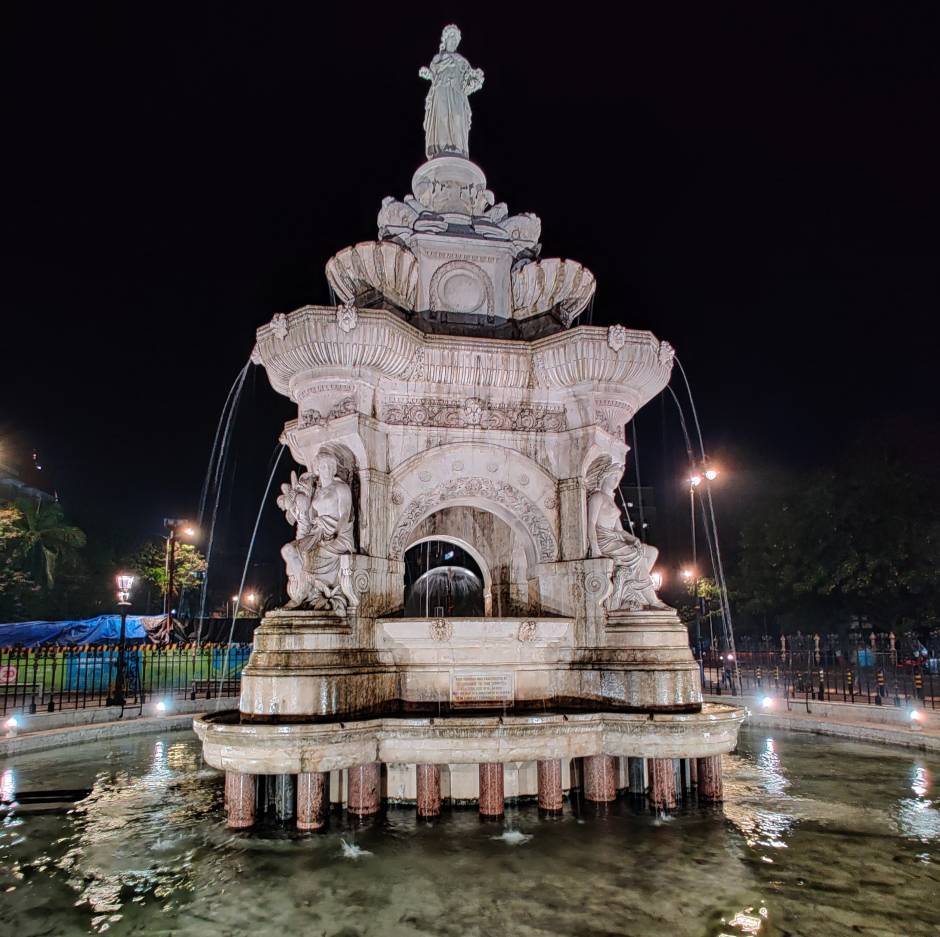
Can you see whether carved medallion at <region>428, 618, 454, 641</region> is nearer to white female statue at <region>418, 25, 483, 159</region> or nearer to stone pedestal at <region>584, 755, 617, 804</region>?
stone pedestal at <region>584, 755, 617, 804</region>

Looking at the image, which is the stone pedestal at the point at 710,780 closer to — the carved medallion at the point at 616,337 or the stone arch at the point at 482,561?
the stone arch at the point at 482,561

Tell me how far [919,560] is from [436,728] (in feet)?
88.6

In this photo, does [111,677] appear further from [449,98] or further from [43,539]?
[43,539]

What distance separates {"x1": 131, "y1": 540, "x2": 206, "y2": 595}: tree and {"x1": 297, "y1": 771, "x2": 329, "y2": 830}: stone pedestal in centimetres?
3261

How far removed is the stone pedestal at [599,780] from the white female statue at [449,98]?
1014 centimetres

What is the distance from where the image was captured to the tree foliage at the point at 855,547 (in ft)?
91.8

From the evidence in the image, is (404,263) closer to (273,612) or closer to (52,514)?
(273,612)

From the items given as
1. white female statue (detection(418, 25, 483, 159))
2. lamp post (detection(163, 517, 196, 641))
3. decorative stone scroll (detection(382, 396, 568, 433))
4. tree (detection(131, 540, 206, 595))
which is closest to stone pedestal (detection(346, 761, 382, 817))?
decorative stone scroll (detection(382, 396, 568, 433))

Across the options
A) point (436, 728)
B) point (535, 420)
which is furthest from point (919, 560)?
point (436, 728)

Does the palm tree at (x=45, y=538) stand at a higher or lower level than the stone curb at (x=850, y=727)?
higher

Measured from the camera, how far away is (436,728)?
24.0ft

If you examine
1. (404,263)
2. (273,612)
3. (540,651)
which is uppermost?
(404,263)

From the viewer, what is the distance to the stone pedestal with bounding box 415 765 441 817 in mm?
7414

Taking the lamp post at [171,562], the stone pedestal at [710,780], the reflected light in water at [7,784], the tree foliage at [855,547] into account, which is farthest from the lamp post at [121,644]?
the tree foliage at [855,547]
